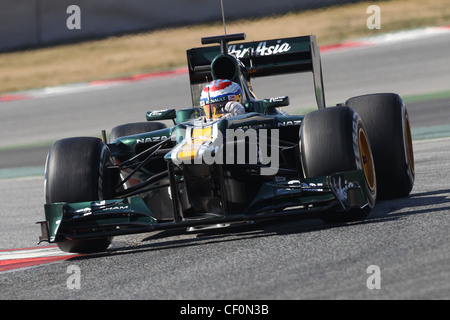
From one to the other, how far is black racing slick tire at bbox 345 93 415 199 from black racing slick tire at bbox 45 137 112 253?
2.49m

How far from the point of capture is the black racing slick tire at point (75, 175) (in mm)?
6383

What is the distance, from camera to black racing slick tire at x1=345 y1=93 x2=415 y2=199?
736cm

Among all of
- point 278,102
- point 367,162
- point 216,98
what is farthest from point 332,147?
point 216,98

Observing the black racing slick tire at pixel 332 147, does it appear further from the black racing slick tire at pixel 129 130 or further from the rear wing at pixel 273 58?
the black racing slick tire at pixel 129 130

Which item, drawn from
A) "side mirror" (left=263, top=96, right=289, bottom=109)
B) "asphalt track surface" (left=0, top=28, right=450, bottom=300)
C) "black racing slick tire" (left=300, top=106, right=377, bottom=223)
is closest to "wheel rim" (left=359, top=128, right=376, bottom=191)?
"asphalt track surface" (left=0, top=28, right=450, bottom=300)

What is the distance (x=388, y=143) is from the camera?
7.34 metres

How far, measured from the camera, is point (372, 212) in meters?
6.80

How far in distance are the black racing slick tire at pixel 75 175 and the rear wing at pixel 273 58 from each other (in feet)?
7.96

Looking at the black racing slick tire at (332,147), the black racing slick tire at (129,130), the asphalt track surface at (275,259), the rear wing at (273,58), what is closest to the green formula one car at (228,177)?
the black racing slick tire at (332,147)

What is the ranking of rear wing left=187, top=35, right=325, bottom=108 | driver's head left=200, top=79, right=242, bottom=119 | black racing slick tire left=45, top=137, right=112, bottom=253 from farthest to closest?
rear wing left=187, top=35, right=325, bottom=108 < driver's head left=200, top=79, right=242, bottom=119 < black racing slick tire left=45, top=137, right=112, bottom=253

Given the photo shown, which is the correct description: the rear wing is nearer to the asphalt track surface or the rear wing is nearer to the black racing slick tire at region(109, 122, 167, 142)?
the black racing slick tire at region(109, 122, 167, 142)

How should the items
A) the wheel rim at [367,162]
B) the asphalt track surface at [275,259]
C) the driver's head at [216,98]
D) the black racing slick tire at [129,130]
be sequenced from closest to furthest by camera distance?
Result: the asphalt track surface at [275,259], the wheel rim at [367,162], the driver's head at [216,98], the black racing slick tire at [129,130]

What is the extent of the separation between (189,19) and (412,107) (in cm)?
505
